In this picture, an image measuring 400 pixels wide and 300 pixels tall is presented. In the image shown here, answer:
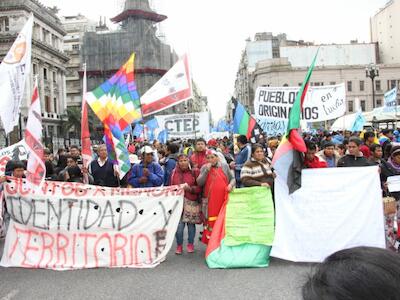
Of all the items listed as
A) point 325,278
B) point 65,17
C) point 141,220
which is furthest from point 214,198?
point 65,17

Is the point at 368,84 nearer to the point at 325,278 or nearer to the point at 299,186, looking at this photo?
the point at 299,186

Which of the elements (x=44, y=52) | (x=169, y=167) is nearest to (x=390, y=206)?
(x=169, y=167)

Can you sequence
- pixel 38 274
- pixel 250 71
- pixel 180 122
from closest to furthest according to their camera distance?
pixel 38 274
pixel 180 122
pixel 250 71

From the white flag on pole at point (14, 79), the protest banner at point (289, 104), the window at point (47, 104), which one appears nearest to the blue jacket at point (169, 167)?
the white flag on pole at point (14, 79)

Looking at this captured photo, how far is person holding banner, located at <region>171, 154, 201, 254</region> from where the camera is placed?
6.99m

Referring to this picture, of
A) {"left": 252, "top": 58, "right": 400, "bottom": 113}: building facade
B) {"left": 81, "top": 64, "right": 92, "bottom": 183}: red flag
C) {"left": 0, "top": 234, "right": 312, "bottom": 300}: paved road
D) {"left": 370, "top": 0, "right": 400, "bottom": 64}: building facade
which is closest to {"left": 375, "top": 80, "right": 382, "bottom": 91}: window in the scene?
{"left": 252, "top": 58, "right": 400, "bottom": 113}: building facade

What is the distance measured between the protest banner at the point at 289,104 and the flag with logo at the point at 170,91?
168 inches

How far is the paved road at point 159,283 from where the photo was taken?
16.5 ft

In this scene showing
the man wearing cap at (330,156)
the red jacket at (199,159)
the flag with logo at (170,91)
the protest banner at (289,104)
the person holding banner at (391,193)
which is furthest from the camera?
the protest banner at (289,104)

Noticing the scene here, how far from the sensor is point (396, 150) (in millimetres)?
6293

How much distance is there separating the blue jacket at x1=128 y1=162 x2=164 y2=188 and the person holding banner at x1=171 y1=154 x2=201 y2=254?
1.12ft

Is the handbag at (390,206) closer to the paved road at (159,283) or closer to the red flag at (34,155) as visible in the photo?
the paved road at (159,283)

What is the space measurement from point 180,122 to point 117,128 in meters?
9.69

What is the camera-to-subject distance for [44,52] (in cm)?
6456
